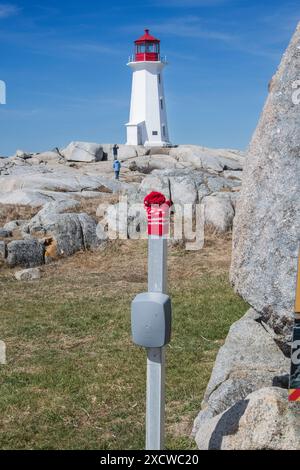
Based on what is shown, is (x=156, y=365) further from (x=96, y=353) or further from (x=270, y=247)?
(x=96, y=353)

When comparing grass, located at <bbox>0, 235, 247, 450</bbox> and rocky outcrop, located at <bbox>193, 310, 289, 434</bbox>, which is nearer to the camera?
rocky outcrop, located at <bbox>193, 310, 289, 434</bbox>

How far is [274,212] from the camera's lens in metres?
5.58

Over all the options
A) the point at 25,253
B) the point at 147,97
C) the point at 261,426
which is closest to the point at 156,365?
the point at 261,426

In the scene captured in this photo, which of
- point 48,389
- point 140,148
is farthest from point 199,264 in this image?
point 140,148

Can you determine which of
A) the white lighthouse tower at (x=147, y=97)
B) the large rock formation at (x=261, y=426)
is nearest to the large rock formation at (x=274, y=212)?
the large rock formation at (x=261, y=426)

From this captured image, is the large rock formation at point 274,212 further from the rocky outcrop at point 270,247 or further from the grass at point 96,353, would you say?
the grass at point 96,353

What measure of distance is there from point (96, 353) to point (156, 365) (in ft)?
18.2

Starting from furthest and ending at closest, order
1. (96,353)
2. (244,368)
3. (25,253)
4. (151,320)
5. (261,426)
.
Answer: (25,253), (96,353), (244,368), (261,426), (151,320)

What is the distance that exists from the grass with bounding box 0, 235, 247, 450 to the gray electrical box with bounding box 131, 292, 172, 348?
7.50ft

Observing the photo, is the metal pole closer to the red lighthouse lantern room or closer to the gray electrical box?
the gray electrical box

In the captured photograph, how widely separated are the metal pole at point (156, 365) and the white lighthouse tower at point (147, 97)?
5878 cm

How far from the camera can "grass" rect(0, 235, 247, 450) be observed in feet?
24.1

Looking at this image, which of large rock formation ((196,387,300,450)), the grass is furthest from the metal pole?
the grass
